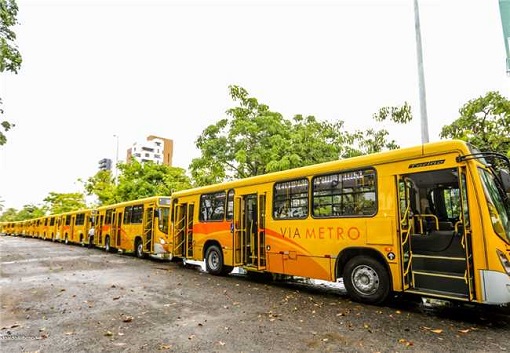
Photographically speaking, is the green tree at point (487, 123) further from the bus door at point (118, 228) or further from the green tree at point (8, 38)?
the bus door at point (118, 228)

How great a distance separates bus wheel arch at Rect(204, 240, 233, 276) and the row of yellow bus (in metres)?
0.14

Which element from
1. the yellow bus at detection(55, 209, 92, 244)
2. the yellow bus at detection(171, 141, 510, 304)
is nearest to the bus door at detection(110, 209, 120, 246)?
the yellow bus at detection(55, 209, 92, 244)

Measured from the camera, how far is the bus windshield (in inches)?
214

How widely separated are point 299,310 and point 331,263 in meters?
1.44

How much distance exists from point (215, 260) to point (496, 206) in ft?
26.4

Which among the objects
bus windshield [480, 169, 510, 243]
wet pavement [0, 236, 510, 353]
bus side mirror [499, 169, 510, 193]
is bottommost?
wet pavement [0, 236, 510, 353]

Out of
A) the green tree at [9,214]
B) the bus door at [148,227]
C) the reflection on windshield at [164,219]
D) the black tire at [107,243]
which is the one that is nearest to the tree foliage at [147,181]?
the black tire at [107,243]

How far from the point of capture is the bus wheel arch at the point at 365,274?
21.4 feet

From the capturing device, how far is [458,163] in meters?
5.76

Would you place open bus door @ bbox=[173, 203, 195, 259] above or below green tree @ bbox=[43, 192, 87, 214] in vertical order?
below

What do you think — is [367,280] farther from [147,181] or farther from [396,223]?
[147,181]

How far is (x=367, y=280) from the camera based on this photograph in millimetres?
6820

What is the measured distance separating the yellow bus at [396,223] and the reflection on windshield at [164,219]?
7464 millimetres

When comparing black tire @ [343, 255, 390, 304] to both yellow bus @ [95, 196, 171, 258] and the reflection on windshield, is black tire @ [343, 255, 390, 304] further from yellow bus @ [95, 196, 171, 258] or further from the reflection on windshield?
the reflection on windshield
